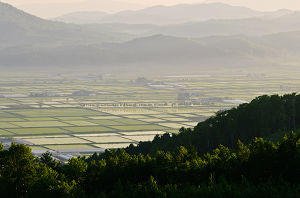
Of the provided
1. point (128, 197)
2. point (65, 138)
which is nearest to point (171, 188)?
point (128, 197)

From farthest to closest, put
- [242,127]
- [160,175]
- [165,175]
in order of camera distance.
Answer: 1. [242,127]
2. [160,175]
3. [165,175]

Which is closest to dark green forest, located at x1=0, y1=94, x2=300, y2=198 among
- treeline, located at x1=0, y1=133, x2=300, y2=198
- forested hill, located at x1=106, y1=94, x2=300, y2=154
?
treeline, located at x1=0, y1=133, x2=300, y2=198

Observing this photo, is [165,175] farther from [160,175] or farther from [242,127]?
[242,127]

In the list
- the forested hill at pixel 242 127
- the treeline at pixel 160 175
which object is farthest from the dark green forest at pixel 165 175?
the forested hill at pixel 242 127

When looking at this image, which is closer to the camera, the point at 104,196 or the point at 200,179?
the point at 104,196

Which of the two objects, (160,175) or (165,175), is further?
(160,175)

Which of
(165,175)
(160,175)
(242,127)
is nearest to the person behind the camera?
(165,175)

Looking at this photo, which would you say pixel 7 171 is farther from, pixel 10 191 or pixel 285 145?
pixel 285 145

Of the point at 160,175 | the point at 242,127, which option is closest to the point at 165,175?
the point at 160,175
